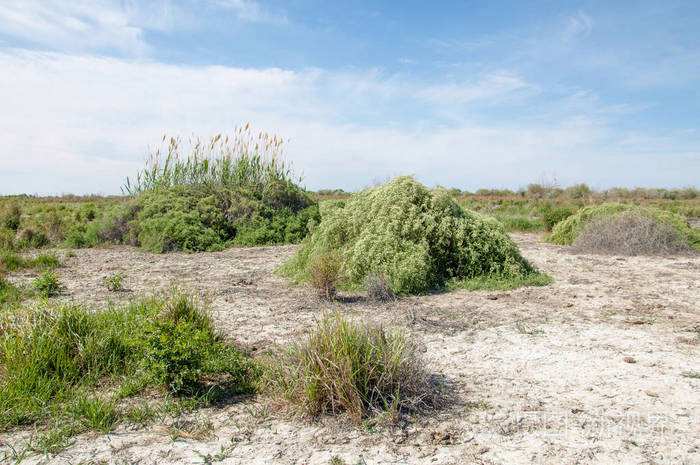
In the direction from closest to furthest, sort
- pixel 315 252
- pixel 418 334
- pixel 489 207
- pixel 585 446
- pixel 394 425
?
pixel 585 446 < pixel 394 425 < pixel 418 334 < pixel 315 252 < pixel 489 207

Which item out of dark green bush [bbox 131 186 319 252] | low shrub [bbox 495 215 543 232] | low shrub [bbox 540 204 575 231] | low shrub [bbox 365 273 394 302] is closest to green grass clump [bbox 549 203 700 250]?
low shrub [bbox 540 204 575 231]

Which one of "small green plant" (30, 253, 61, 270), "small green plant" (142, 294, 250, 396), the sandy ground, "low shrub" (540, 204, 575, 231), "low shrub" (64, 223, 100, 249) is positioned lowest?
the sandy ground

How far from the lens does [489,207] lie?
2533cm

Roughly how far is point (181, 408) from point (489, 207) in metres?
22.7

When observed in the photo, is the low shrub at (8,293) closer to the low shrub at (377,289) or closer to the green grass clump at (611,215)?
the low shrub at (377,289)

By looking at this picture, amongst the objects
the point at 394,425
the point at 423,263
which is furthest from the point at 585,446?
the point at 423,263

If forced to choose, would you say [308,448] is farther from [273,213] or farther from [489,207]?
[489,207]

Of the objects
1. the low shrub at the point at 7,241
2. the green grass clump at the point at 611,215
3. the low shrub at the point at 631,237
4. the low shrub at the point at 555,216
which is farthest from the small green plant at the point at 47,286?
the low shrub at the point at 555,216

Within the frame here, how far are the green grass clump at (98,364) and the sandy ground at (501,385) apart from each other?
24 centimetres

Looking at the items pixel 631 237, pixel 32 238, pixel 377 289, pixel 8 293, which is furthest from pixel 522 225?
pixel 8 293

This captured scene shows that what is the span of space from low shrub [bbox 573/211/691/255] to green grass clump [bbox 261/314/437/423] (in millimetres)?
9633

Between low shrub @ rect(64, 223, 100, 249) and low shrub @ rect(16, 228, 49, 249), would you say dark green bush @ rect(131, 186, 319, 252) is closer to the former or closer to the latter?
low shrub @ rect(64, 223, 100, 249)

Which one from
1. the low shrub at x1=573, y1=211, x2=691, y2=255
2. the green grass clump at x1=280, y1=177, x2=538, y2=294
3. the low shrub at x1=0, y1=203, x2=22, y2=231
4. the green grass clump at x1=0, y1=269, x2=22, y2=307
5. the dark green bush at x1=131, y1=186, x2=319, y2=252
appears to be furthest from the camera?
the low shrub at x1=0, y1=203, x2=22, y2=231

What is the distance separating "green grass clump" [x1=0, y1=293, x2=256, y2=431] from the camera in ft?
13.0
